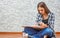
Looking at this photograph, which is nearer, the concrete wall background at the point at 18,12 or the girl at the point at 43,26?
the girl at the point at 43,26

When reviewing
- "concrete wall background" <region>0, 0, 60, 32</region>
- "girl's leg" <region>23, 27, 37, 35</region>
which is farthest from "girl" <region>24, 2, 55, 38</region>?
"concrete wall background" <region>0, 0, 60, 32</region>

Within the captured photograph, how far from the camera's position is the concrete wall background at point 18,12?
399cm

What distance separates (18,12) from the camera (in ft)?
13.2

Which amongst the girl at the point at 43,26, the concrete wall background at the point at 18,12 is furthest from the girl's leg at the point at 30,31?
the concrete wall background at the point at 18,12

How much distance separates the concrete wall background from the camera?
399 centimetres

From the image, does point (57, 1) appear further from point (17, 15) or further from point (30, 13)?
point (17, 15)

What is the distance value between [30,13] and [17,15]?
0.35m

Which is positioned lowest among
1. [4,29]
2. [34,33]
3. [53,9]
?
[4,29]

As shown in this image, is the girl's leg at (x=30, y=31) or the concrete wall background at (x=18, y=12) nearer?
the girl's leg at (x=30, y=31)

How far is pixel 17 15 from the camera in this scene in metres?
4.05

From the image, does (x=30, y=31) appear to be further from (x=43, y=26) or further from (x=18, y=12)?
(x=18, y=12)

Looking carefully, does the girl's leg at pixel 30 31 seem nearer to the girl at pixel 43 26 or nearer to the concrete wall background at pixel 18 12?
the girl at pixel 43 26

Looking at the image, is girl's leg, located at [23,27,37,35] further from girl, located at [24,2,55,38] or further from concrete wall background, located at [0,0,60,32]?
concrete wall background, located at [0,0,60,32]

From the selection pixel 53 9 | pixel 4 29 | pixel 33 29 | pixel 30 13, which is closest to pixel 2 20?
pixel 4 29
